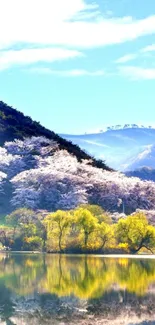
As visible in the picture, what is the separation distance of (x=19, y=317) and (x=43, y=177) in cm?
8186

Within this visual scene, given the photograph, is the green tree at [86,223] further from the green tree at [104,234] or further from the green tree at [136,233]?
the green tree at [136,233]

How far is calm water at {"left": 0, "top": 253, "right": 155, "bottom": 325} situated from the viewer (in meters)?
39.8

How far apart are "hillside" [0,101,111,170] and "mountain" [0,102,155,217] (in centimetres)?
1006

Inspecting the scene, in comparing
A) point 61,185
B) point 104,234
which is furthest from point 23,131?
point 104,234

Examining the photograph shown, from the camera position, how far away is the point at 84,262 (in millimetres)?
75875

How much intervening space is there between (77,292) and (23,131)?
110 meters

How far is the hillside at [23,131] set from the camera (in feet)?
500

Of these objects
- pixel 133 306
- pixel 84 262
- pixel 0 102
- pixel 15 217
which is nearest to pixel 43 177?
pixel 15 217

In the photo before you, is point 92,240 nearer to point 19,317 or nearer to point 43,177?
point 43,177

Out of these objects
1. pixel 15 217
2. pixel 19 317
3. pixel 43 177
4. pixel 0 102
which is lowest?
pixel 19 317

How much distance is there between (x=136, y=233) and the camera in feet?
303

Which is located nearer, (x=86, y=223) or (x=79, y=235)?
(x=86, y=223)

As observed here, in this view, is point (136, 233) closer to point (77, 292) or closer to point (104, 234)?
point (104, 234)

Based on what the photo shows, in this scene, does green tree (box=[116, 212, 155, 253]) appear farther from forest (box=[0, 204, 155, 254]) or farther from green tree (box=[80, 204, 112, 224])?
green tree (box=[80, 204, 112, 224])
